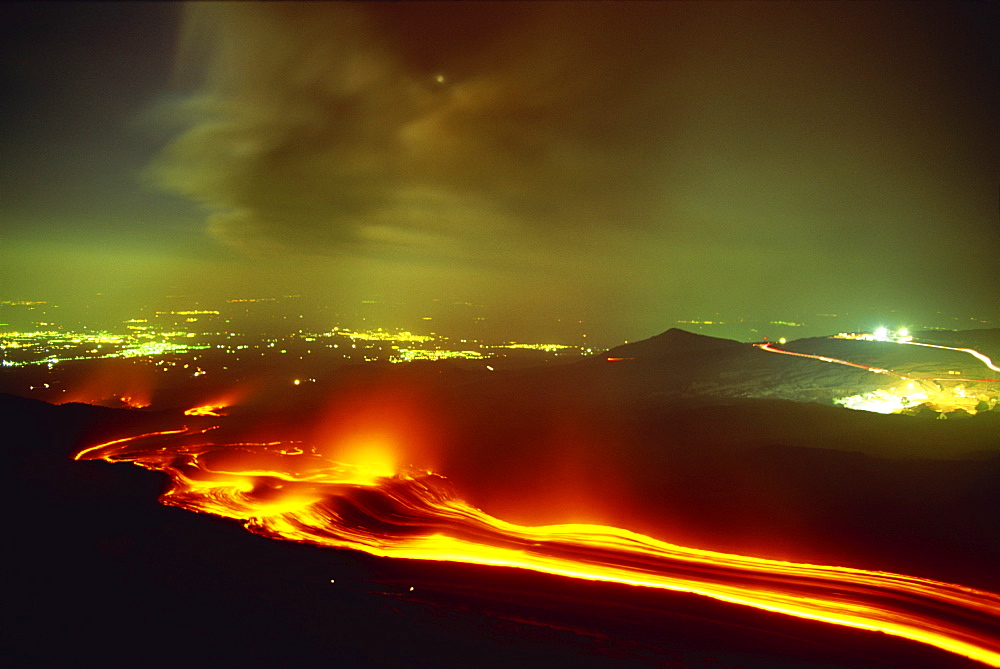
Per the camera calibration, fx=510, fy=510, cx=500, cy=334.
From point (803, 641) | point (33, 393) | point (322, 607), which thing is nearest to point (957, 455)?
point (803, 641)

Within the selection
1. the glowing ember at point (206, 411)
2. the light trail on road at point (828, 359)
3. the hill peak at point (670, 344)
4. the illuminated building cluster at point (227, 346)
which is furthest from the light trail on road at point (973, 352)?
the illuminated building cluster at point (227, 346)

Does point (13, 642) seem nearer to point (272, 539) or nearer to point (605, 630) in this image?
point (272, 539)

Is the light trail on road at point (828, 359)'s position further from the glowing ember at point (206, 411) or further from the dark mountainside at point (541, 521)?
the glowing ember at point (206, 411)

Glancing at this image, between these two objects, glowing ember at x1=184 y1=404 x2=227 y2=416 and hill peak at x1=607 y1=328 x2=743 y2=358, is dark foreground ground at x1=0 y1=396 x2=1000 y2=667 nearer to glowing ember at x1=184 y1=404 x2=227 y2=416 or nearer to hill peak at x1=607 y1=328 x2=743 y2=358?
glowing ember at x1=184 y1=404 x2=227 y2=416

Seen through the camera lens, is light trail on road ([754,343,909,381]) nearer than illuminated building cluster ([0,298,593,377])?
Yes

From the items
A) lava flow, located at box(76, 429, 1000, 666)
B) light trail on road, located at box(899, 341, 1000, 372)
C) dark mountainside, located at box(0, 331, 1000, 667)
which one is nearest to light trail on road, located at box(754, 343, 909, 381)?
light trail on road, located at box(899, 341, 1000, 372)
